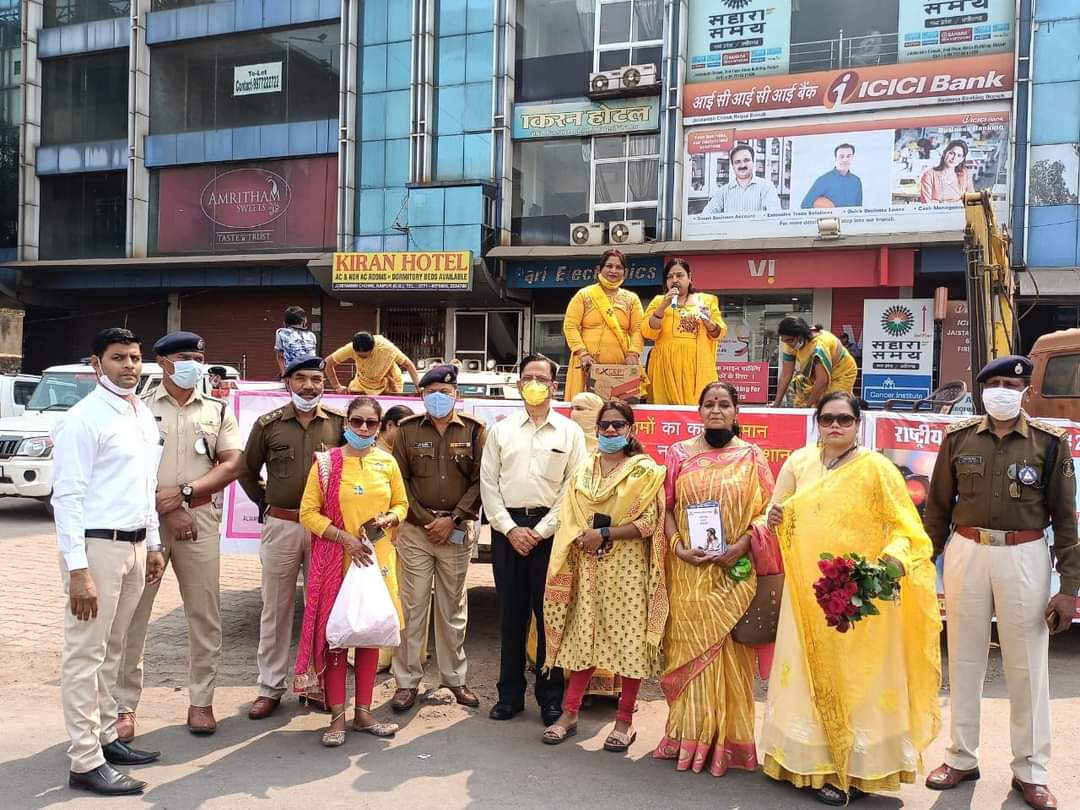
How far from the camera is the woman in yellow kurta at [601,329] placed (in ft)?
24.0

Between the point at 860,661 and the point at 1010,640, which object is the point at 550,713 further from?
the point at 1010,640

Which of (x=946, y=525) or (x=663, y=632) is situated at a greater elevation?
(x=946, y=525)

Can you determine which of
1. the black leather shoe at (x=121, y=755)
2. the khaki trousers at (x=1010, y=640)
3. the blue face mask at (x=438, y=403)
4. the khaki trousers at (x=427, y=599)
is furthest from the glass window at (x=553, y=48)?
the black leather shoe at (x=121, y=755)


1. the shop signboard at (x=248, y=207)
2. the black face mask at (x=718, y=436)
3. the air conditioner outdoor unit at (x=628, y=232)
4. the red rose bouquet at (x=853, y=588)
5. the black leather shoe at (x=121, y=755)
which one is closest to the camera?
the red rose bouquet at (x=853, y=588)

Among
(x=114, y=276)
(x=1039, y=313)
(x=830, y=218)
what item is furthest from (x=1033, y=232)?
(x=114, y=276)

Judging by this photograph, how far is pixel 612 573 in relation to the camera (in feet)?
15.7

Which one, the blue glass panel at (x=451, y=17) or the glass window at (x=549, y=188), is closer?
the glass window at (x=549, y=188)

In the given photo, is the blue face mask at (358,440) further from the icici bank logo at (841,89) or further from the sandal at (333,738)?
the icici bank logo at (841,89)

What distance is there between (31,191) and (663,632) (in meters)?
27.0

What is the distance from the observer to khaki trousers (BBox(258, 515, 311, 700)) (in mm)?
5262

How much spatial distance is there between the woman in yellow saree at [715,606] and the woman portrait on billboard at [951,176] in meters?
14.8

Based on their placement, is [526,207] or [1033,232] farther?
[526,207]

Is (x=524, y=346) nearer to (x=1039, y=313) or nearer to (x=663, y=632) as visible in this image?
(x=1039, y=313)

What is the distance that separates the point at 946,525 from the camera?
4465 millimetres
